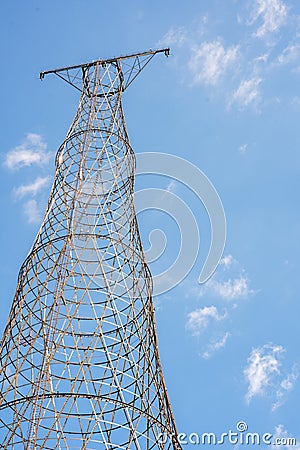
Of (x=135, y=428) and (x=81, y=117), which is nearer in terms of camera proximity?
(x=135, y=428)

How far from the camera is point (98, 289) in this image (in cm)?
2234

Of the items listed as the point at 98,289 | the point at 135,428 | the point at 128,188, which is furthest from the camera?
the point at 128,188

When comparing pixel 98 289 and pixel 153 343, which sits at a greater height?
pixel 98 289

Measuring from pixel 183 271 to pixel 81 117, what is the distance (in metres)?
7.29

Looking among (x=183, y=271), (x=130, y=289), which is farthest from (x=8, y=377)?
(x=183, y=271)

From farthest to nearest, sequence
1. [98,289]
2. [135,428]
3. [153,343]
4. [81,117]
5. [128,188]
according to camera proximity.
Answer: [81,117], [128,188], [98,289], [153,343], [135,428]

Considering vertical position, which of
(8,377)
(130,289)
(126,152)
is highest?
(126,152)

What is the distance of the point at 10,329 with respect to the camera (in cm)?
1972

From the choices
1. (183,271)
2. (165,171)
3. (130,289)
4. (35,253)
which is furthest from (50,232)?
(165,171)

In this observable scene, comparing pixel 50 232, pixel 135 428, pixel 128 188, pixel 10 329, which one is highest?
pixel 128 188

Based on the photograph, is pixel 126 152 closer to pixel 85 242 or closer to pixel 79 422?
pixel 85 242

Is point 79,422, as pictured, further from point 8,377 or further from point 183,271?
point 183,271

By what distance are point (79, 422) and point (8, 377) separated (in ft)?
10.6

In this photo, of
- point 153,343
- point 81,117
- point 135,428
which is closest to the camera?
point 135,428
